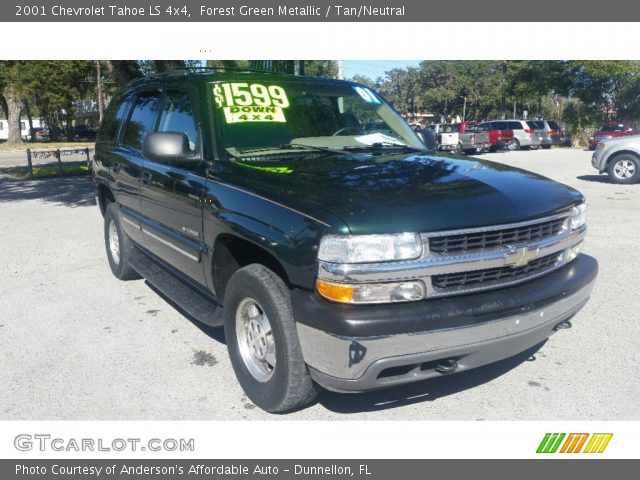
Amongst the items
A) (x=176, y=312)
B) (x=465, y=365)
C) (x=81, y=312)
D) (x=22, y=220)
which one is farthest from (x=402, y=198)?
(x=22, y=220)

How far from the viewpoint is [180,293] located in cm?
427

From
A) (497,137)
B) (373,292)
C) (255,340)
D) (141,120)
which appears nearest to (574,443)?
(373,292)

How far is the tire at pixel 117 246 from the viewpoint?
5.59m

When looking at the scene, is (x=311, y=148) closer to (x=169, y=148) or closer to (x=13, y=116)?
(x=169, y=148)

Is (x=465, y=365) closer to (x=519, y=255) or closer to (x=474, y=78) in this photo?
(x=519, y=255)

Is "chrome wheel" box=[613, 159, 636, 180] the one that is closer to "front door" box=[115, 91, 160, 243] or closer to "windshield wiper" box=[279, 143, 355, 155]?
"windshield wiper" box=[279, 143, 355, 155]

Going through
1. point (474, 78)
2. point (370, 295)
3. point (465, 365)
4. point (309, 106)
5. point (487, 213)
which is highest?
point (474, 78)

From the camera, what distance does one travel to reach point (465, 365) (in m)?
2.82

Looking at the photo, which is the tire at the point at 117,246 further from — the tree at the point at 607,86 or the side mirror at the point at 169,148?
the tree at the point at 607,86

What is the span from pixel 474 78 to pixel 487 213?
6925 cm

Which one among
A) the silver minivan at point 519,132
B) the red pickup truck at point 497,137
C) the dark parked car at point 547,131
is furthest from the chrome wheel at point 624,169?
the dark parked car at point 547,131

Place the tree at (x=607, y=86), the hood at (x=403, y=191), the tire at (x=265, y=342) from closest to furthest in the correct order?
the hood at (x=403, y=191)
the tire at (x=265, y=342)
the tree at (x=607, y=86)

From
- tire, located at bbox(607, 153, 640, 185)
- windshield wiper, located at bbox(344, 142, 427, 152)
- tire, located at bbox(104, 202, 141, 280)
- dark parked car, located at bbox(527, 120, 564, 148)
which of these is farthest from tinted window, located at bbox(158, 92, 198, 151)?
dark parked car, located at bbox(527, 120, 564, 148)

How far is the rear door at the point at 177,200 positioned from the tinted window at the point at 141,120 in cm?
21
